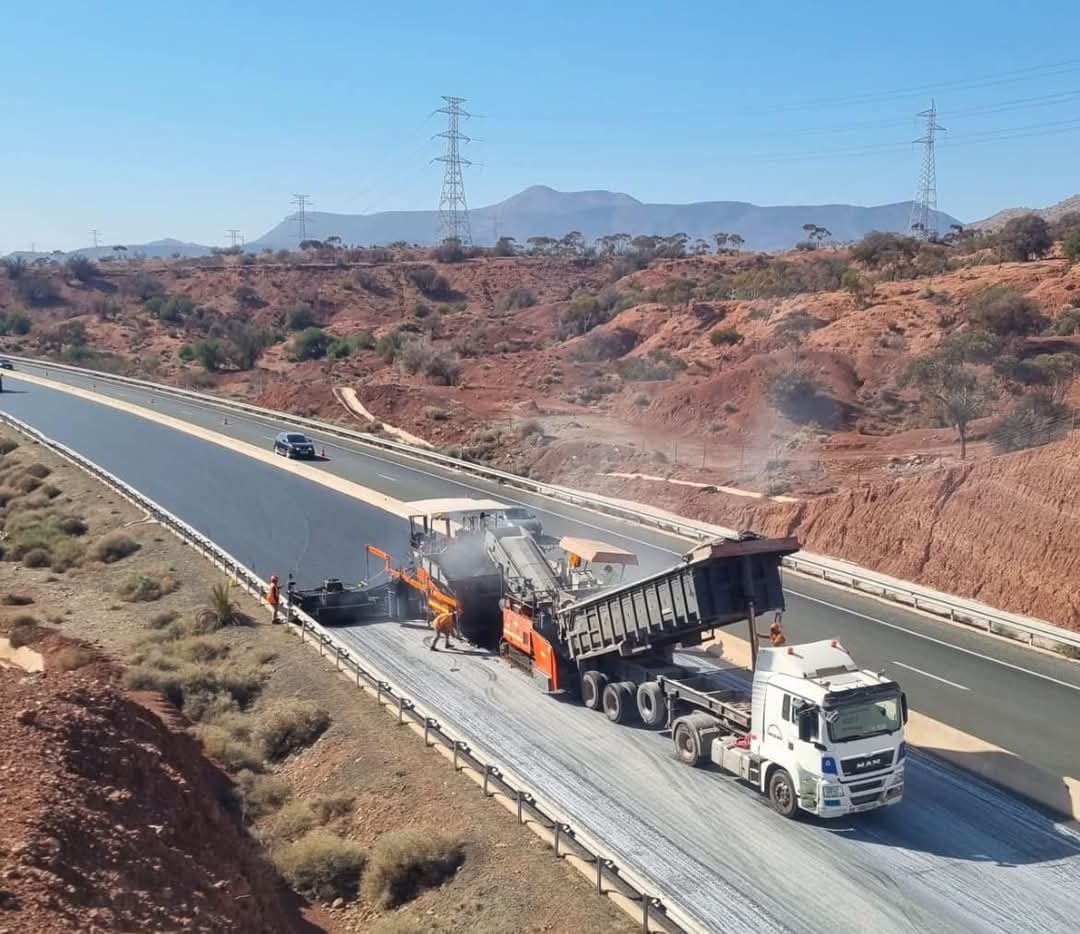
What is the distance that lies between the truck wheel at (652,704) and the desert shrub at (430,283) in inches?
4322

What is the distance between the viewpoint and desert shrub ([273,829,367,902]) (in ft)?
45.9

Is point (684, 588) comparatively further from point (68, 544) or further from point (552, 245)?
point (552, 245)

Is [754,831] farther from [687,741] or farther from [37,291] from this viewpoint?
[37,291]

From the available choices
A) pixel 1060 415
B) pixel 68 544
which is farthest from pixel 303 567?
pixel 1060 415

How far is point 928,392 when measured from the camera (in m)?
46.6

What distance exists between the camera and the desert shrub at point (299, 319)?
11025 centimetres

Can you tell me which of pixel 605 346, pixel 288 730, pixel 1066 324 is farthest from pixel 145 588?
pixel 605 346

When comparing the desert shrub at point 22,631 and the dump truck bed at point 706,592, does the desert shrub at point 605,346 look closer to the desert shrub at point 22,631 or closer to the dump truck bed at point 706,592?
the desert shrub at point 22,631

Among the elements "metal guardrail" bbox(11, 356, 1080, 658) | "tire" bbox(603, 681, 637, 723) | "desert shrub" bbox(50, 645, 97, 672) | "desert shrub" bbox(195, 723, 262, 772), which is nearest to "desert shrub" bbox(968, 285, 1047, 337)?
"metal guardrail" bbox(11, 356, 1080, 658)

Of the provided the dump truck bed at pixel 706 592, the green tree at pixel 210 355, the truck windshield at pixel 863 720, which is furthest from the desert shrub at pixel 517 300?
the truck windshield at pixel 863 720

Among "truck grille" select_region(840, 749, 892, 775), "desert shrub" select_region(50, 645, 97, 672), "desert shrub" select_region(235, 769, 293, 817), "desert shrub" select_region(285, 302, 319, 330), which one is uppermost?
"desert shrub" select_region(285, 302, 319, 330)

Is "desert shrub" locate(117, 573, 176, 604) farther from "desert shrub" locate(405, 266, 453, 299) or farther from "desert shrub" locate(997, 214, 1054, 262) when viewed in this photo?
"desert shrub" locate(405, 266, 453, 299)

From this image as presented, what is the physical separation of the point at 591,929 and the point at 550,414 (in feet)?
149

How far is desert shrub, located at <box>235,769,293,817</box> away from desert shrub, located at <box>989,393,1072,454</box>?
26777 millimetres
